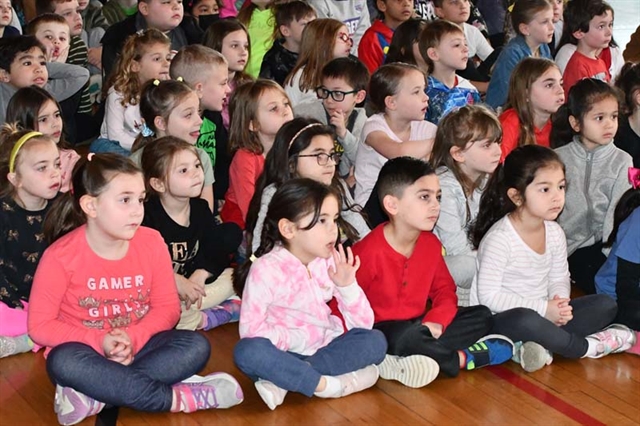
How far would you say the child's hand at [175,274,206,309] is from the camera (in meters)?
3.63

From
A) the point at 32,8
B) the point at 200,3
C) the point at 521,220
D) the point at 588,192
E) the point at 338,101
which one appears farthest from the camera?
the point at 32,8

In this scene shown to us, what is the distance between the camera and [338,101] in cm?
453

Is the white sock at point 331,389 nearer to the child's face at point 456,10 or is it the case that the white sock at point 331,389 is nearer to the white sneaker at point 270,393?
the white sneaker at point 270,393

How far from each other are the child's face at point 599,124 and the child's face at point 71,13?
2.96m

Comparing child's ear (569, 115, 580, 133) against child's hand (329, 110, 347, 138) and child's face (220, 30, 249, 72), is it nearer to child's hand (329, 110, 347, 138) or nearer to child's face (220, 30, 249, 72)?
child's hand (329, 110, 347, 138)

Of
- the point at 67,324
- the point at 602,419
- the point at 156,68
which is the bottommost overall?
the point at 602,419

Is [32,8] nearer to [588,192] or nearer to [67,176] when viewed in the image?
[67,176]

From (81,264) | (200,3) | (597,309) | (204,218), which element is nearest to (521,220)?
(597,309)

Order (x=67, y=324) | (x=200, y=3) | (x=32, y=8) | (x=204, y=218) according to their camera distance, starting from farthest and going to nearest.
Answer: (x=32, y=8)
(x=200, y=3)
(x=204, y=218)
(x=67, y=324)

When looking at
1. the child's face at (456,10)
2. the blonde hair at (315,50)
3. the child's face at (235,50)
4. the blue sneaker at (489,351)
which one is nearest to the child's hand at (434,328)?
the blue sneaker at (489,351)

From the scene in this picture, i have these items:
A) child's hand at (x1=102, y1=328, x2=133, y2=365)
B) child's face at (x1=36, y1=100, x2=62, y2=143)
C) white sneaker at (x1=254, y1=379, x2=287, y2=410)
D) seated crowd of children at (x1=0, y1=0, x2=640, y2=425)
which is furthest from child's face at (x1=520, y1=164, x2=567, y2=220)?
child's face at (x1=36, y1=100, x2=62, y2=143)

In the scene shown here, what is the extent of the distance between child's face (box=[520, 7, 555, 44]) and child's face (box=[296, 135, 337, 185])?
7.51ft

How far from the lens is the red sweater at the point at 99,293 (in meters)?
3.00

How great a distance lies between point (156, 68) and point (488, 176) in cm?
163
